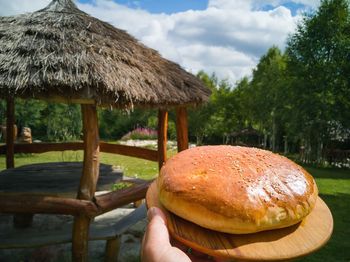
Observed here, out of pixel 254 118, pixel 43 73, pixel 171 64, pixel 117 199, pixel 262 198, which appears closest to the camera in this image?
pixel 262 198

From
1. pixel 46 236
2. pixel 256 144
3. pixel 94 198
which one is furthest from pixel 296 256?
pixel 256 144

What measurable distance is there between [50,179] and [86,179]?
136 cm

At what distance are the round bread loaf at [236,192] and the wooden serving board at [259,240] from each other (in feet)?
0.14

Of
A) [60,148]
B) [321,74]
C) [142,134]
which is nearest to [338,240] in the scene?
[60,148]

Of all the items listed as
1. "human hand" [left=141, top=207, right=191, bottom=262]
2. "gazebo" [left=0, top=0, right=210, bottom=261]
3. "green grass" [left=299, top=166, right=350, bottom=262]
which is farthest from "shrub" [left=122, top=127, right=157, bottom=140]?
"human hand" [left=141, top=207, right=191, bottom=262]

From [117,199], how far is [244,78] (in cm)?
2887

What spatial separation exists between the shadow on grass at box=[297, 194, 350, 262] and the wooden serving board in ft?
12.4

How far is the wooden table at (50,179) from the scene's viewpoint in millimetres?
4254

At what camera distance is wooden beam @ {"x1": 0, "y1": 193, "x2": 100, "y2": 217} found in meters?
3.44

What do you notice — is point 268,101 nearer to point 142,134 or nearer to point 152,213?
point 142,134

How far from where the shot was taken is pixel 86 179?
3.81 m

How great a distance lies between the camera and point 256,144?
3014 cm

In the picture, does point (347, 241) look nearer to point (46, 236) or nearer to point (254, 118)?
point (46, 236)

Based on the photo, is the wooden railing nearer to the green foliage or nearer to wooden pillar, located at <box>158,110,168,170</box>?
wooden pillar, located at <box>158,110,168,170</box>
